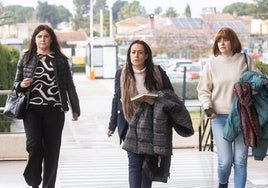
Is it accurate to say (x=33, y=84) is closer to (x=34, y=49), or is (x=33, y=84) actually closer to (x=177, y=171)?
(x=34, y=49)

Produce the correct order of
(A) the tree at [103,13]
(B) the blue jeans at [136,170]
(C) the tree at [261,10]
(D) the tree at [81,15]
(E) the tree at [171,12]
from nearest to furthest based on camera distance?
(B) the blue jeans at [136,170] < (C) the tree at [261,10] < (A) the tree at [103,13] < (E) the tree at [171,12] < (D) the tree at [81,15]

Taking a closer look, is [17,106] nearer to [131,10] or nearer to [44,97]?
[44,97]

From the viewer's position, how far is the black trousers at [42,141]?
6199 millimetres

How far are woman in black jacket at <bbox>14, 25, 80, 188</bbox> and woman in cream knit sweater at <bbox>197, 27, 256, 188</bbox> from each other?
4.19 feet

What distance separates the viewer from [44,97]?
6191mm

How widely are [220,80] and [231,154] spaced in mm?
689

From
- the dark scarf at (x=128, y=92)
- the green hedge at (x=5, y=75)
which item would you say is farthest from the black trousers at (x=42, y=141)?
the green hedge at (x=5, y=75)

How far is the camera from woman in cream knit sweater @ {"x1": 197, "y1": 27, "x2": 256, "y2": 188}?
6.13 meters

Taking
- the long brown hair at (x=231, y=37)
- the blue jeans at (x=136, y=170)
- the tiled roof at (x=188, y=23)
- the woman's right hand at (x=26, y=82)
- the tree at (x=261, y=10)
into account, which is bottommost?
the tiled roof at (x=188, y=23)

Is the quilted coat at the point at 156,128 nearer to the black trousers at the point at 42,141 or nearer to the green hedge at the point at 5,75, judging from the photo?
the black trousers at the point at 42,141

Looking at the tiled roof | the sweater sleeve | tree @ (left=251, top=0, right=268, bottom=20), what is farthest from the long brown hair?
tree @ (left=251, top=0, right=268, bottom=20)

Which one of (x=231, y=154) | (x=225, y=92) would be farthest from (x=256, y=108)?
(x=231, y=154)

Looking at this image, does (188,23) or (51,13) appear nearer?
(188,23)

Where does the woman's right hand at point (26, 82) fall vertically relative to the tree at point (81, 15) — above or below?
above
